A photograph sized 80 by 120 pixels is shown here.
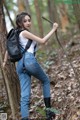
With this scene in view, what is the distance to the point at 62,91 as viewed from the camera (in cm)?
724

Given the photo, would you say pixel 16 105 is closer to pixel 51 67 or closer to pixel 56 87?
pixel 56 87

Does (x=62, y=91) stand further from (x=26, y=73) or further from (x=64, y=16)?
(x=64, y=16)

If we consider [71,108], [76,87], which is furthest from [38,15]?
[71,108]

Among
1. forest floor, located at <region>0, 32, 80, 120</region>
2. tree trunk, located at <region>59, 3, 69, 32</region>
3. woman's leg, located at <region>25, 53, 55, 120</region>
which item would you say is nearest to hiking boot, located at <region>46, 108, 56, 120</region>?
woman's leg, located at <region>25, 53, 55, 120</region>

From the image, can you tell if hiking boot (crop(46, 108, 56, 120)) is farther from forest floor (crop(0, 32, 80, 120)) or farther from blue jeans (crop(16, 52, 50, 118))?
blue jeans (crop(16, 52, 50, 118))

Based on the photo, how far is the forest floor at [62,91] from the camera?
621cm

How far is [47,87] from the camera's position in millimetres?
6145

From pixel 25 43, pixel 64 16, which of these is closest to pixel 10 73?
pixel 25 43

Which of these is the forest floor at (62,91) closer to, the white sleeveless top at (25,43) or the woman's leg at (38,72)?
the woman's leg at (38,72)

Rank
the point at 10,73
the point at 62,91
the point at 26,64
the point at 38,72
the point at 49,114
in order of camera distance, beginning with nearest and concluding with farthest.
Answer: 1. the point at 26,64
2. the point at 38,72
3. the point at 49,114
4. the point at 10,73
5. the point at 62,91

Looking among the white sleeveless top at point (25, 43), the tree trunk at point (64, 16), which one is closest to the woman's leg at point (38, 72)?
the white sleeveless top at point (25, 43)

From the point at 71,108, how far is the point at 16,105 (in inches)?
46.4

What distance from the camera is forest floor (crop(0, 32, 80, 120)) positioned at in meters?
6.21

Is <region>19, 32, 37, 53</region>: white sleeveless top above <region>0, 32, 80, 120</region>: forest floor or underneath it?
above
